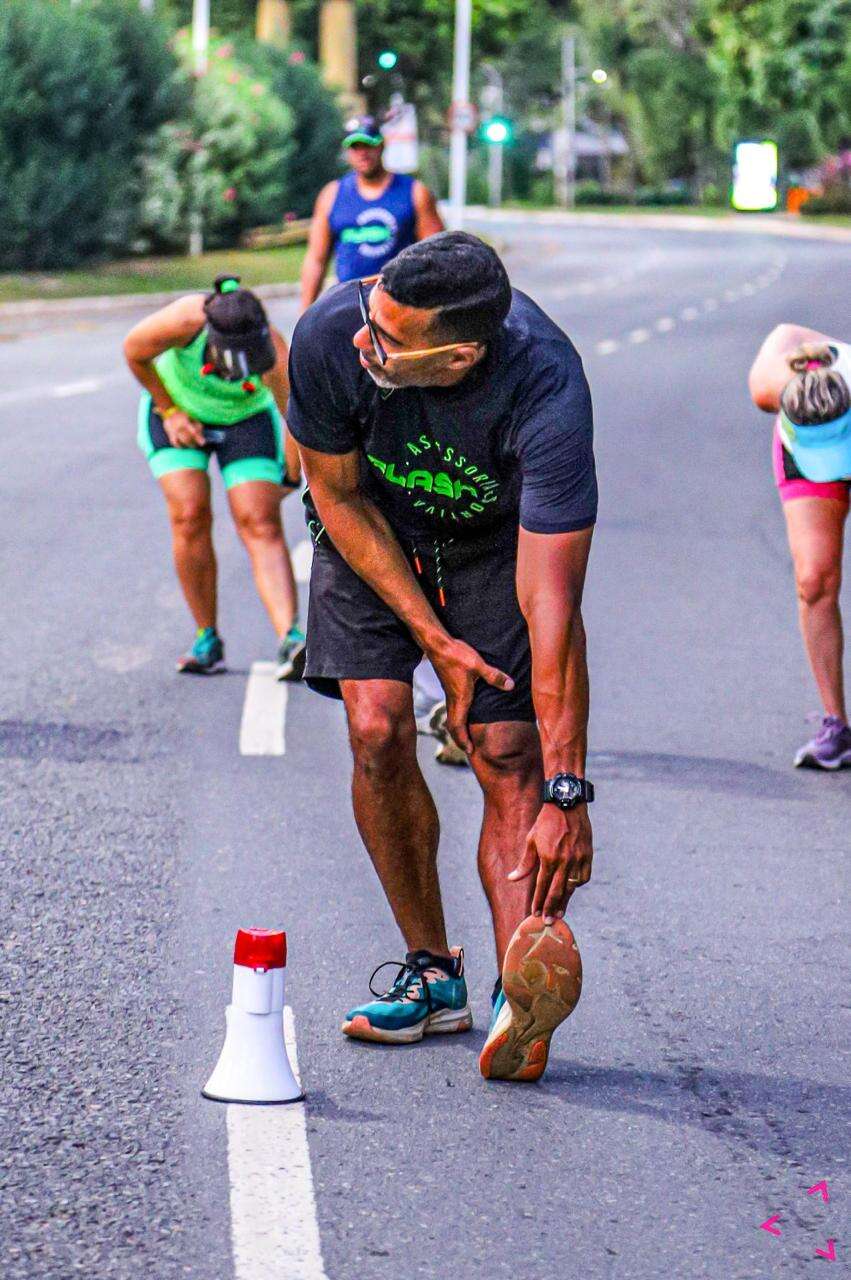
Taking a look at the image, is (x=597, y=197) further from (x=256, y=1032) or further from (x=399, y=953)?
(x=256, y=1032)

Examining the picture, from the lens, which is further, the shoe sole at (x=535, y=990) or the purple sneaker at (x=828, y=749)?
the purple sneaker at (x=828, y=749)

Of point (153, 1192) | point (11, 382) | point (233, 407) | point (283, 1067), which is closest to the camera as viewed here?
point (153, 1192)

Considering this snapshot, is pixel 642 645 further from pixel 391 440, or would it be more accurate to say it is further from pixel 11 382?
pixel 11 382

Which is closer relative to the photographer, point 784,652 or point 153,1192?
point 153,1192

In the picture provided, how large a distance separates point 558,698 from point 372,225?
6723 millimetres

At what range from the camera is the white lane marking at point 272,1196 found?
3.65m

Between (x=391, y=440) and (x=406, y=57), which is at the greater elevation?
(x=391, y=440)

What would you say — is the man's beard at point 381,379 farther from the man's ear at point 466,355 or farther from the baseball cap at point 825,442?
the baseball cap at point 825,442

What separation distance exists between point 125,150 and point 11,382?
20.2 m

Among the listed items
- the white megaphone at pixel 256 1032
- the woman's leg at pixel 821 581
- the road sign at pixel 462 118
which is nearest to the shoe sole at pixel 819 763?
the woman's leg at pixel 821 581

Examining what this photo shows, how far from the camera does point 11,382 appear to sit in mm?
20781

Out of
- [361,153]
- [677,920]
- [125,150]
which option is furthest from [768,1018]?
[125,150]

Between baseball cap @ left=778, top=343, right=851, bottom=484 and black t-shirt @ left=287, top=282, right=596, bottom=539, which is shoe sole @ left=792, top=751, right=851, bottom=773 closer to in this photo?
baseball cap @ left=778, top=343, right=851, bottom=484

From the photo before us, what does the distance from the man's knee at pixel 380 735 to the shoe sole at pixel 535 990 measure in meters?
0.50
